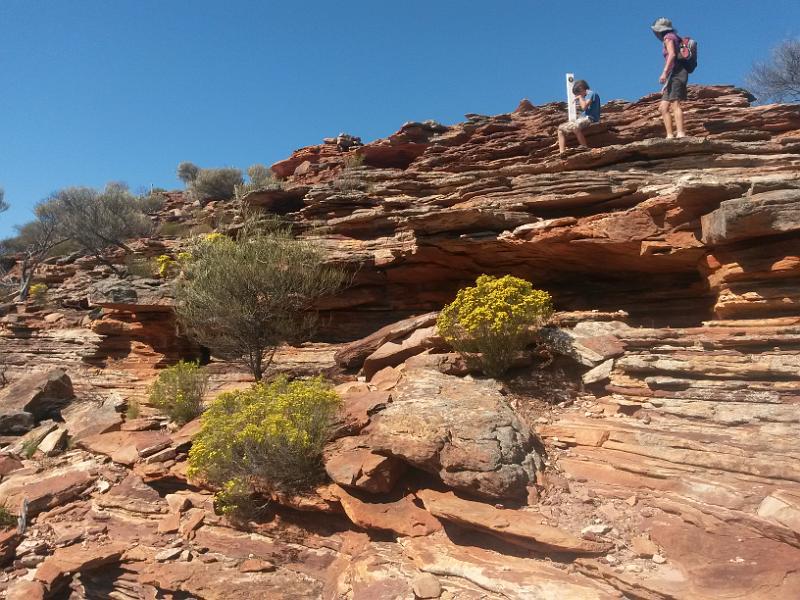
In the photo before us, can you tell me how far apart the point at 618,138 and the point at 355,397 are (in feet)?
30.3

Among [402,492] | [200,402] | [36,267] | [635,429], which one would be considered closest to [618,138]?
[635,429]

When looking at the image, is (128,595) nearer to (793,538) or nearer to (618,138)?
(793,538)

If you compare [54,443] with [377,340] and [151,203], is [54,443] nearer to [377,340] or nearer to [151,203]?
[377,340]

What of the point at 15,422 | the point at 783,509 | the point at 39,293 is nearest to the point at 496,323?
the point at 783,509

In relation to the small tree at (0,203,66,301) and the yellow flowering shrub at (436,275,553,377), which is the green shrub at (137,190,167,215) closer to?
the small tree at (0,203,66,301)

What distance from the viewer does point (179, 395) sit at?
370 inches

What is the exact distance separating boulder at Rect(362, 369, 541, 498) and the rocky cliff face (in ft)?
0.09

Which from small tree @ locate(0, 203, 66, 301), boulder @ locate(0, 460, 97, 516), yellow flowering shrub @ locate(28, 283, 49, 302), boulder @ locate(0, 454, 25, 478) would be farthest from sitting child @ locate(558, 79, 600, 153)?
small tree @ locate(0, 203, 66, 301)

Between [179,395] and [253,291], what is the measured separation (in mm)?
2727

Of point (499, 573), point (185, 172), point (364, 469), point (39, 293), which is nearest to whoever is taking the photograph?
point (499, 573)

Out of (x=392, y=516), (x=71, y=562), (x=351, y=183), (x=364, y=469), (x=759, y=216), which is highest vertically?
(x=351, y=183)

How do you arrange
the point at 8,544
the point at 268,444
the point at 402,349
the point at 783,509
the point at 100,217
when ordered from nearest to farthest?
the point at 783,509 → the point at 268,444 → the point at 8,544 → the point at 402,349 → the point at 100,217

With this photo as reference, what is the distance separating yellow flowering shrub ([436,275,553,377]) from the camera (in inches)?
268

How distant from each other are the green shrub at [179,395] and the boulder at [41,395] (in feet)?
12.8
